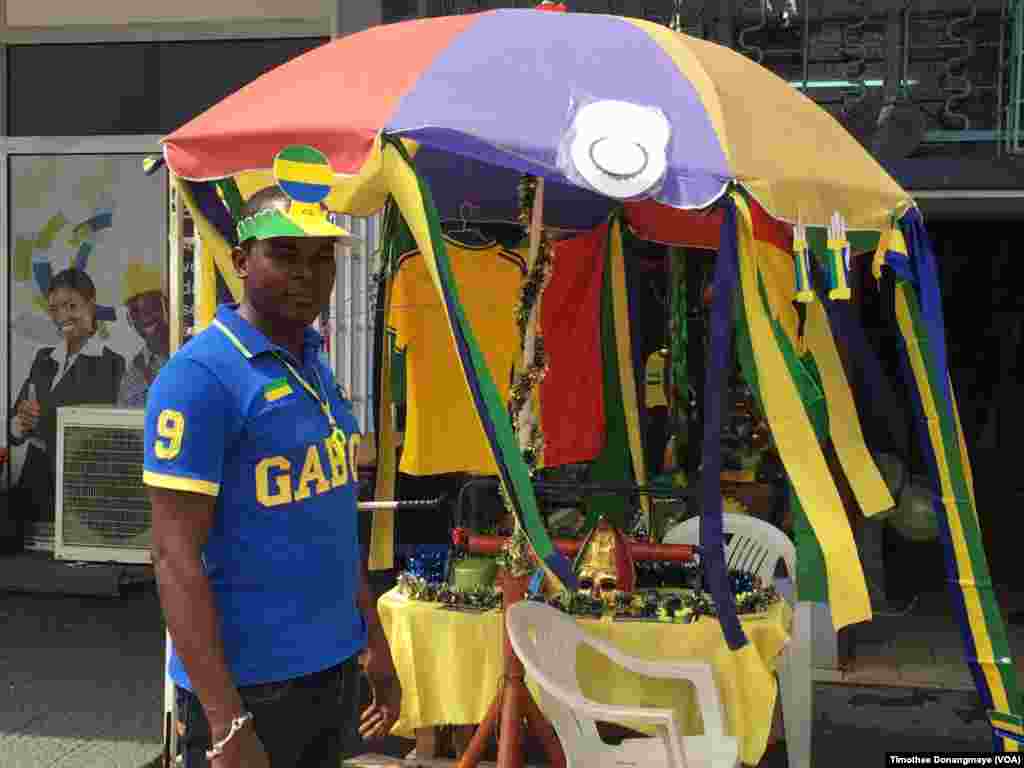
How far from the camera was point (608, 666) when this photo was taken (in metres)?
3.86

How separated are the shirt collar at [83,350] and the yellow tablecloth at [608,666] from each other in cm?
426

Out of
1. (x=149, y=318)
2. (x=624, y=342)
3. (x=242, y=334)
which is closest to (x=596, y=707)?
(x=242, y=334)

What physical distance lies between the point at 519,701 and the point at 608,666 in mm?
323

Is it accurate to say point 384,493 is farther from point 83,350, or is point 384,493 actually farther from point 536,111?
point 83,350

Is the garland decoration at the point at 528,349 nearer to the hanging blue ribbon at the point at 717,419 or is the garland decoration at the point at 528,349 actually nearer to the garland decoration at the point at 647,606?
the garland decoration at the point at 647,606

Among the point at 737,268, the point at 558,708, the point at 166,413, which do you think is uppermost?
the point at 737,268

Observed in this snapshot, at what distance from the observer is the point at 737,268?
3.01m

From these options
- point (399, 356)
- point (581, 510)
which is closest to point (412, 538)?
point (581, 510)

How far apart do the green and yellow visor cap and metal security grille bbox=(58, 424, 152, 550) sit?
190 inches

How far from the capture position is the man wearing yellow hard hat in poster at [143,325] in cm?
745

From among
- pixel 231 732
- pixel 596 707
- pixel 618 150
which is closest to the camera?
pixel 231 732

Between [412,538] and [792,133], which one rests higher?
[792,133]

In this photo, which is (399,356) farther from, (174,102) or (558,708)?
(174,102)

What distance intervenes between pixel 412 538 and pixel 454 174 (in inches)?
108
